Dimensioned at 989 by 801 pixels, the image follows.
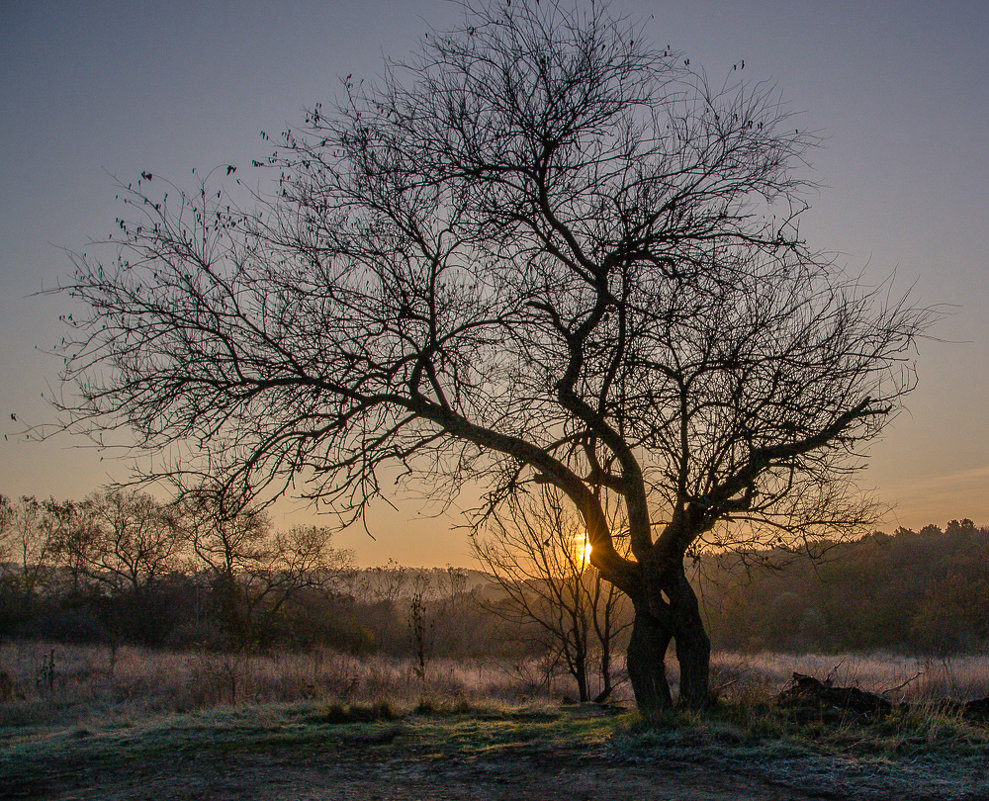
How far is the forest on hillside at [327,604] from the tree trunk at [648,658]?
21775 millimetres

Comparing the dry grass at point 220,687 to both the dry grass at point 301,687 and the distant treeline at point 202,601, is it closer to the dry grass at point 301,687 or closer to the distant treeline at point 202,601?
the dry grass at point 301,687

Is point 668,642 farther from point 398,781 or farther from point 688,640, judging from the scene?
point 398,781

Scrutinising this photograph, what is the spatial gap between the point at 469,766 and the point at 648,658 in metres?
2.89

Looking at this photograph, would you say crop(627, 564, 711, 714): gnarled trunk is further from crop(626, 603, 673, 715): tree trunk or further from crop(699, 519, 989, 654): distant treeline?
crop(699, 519, 989, 654): distant treeline

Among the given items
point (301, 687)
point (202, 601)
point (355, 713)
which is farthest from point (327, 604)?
point (355, 713)

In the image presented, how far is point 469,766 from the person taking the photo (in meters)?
5.62

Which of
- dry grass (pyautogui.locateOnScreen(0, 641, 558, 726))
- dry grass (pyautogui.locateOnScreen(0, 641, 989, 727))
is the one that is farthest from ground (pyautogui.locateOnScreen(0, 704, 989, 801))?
dry grass (pyautogui.locateOnScreen(0, 641, 558, 726))

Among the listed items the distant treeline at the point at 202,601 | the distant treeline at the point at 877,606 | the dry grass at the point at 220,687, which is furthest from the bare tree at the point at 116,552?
the distant treeline at the point at 877,606

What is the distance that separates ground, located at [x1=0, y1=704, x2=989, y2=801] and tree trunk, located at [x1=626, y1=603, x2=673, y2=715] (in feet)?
1.55

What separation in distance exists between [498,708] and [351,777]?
4828mm

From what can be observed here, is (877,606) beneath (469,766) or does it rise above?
beneath

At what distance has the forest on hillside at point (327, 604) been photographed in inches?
1289

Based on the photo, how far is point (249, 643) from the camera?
28.8m

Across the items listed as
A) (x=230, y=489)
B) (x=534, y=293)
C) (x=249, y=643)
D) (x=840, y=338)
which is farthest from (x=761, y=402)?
(x=249, y=643)
